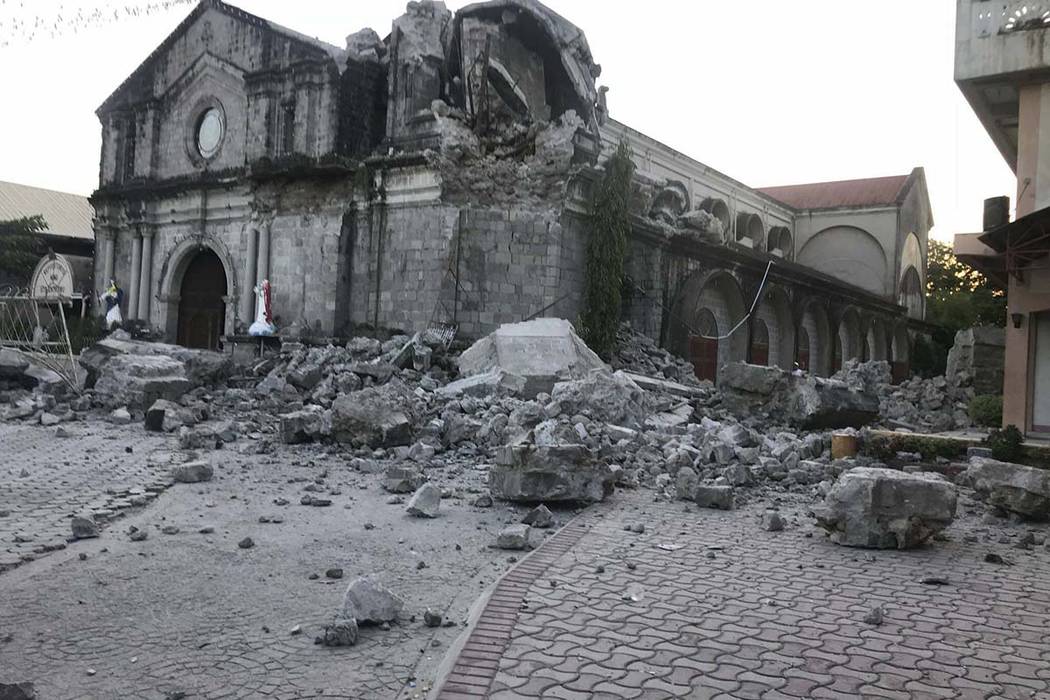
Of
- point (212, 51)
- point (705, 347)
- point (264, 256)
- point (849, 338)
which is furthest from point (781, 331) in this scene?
point (212, 51)

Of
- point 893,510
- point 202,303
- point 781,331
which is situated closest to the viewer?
point 893,510

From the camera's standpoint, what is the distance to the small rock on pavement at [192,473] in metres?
7.93

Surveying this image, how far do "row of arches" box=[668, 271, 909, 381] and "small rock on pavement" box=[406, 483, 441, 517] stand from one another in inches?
533

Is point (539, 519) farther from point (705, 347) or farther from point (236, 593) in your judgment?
point (705, 347)

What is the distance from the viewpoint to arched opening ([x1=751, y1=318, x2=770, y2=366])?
24.1 m

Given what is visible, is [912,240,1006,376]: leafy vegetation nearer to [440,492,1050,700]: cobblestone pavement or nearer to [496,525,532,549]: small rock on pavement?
[440,492,1050,700]: cobblestone pavement

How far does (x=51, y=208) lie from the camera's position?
33469 mm

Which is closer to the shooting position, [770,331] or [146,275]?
[146,275]

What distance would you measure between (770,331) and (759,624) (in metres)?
22.8

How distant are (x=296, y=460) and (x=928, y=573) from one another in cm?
633

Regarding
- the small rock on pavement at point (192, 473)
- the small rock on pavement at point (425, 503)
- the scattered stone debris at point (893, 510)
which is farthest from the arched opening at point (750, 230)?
the small rock on pavement at point (425, 503)

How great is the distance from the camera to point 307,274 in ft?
61.3

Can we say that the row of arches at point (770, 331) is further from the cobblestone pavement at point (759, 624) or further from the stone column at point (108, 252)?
the stone column at point (108, 252)

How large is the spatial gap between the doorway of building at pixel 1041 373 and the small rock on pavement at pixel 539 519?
37.8ft
